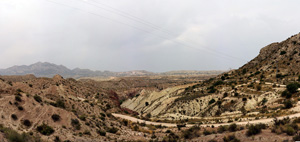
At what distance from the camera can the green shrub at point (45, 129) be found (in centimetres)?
1898

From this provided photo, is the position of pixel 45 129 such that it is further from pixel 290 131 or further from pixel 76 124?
pixel 290 131

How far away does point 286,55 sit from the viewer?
2458 inches

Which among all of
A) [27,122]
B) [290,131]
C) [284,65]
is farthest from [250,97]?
[27,122]

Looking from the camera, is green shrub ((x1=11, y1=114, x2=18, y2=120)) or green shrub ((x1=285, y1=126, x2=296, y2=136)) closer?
green shrub ((x1=285, y1=126, x2=296, y2=136))

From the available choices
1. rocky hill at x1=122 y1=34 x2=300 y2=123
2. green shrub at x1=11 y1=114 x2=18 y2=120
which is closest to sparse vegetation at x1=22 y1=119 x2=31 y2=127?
green shrub at x1=11 y1=114 x2=18 y2=120

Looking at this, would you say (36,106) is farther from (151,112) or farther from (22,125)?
(151,112)

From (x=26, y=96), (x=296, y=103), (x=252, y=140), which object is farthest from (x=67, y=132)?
(x=296, y=103)

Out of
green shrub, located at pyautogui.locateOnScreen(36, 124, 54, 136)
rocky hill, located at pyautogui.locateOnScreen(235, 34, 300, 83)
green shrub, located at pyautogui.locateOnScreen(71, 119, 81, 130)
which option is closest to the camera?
green shrub, located at pyautogui.locateOnScreen(36, 124, 54, 136)

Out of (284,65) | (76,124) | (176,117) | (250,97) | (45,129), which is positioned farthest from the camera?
(284,65)

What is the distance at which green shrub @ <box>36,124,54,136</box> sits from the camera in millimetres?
18980

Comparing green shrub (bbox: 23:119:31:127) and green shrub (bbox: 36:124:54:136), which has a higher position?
green shrub (bbox: 23:119:31:127)

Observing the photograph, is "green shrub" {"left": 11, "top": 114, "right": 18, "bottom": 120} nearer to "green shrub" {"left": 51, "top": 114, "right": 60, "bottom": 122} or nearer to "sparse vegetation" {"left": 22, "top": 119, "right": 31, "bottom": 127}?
"sparse vegetation" {"left": 22, "top": 119, "right": 31, "bottom": 127}

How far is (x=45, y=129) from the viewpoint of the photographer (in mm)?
19328

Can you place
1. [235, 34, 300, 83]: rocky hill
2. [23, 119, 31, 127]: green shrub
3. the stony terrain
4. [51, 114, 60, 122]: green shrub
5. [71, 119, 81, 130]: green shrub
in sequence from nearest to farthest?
the stony terrain, [23, 119, 31, 127]: green shrub, [51, 114, 60, 122]: green shrub, [71, 119, 81, 130]: green shrub, [235, 34, 300, 83]: rocky hill
